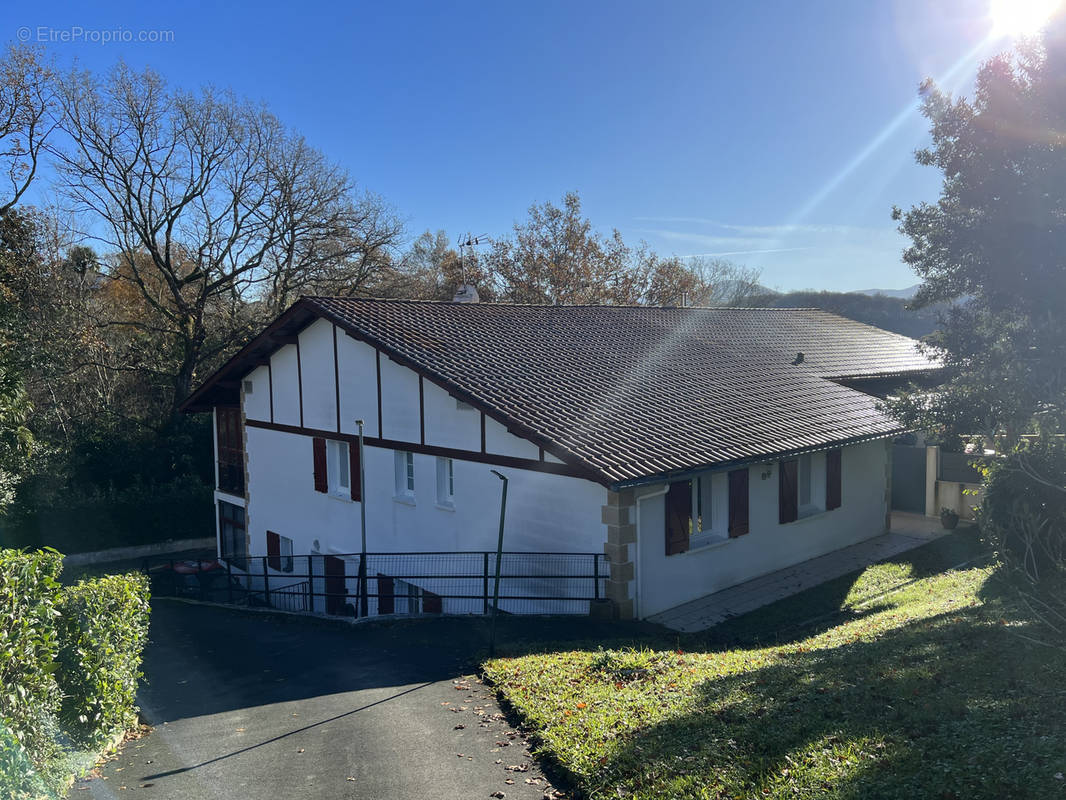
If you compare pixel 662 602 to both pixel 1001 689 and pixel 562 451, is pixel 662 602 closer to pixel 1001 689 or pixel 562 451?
pixel 562 451

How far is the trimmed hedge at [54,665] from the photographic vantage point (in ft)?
18.3

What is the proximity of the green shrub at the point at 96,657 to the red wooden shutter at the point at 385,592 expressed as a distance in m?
8.90

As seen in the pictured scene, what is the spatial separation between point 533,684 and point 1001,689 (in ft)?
14.8

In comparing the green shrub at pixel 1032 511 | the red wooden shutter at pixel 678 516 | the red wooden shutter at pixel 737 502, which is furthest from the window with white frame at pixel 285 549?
the green shrub at pixel 1032 511

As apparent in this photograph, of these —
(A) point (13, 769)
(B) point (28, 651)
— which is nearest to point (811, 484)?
(B) point (28, 651)

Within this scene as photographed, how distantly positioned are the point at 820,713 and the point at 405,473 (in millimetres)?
11618

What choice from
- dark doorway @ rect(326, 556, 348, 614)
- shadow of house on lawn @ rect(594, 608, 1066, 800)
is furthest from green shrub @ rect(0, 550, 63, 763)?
dark doorway @ rect(326, 556, 348, 614)

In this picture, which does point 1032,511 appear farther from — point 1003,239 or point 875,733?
point 1003,239

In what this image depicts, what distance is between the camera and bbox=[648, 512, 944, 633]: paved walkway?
13.4m

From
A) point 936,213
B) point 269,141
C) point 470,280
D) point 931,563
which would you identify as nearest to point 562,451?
point 936,213

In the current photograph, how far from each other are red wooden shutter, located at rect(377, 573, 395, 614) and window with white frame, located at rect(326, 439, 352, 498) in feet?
9.09

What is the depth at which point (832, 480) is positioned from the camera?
Result: 17.8m

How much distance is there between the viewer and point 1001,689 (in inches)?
272

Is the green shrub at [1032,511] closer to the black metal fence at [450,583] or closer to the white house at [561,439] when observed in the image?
the white house at [561,439]
